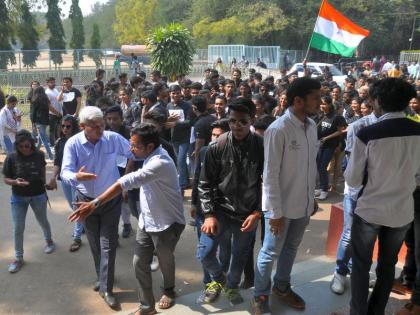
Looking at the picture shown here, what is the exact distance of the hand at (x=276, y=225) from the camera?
2.98m

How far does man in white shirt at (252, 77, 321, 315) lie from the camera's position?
9.62 ft

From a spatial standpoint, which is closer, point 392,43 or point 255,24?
point 255,24

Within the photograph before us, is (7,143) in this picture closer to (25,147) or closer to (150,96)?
(150,96)

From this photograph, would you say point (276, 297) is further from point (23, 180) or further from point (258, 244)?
point (23, 180)

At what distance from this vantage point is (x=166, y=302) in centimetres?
366

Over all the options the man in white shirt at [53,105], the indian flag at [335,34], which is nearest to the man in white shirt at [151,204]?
the man in white shirt at [53,105]

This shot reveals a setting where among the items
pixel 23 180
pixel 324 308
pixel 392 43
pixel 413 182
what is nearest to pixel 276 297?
pixel 324 308

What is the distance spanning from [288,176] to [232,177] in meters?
0.43

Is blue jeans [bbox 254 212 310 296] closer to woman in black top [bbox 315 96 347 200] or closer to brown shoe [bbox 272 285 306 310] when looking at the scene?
brown shoe [bbox 272 285 306 310]

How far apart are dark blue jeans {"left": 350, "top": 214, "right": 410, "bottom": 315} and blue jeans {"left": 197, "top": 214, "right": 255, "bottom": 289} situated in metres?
0.81

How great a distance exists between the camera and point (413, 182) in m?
2.81

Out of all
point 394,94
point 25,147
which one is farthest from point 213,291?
point 25,147

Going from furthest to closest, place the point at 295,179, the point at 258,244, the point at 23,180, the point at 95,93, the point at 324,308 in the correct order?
the point at 95,93
the point at 258,244
the point at 23,180
the point at 324,308
the point at 295,179

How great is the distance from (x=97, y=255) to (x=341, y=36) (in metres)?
7.95
